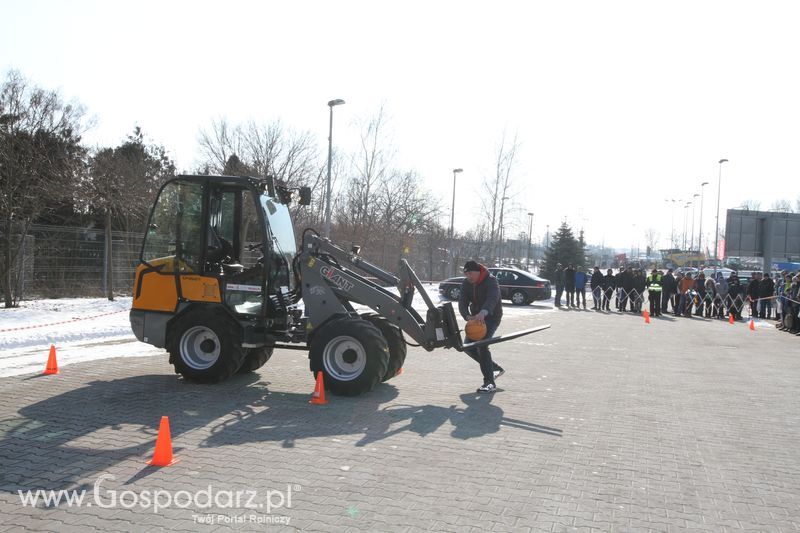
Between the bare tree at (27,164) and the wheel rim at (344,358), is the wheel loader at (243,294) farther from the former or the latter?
the bare tree at (27,164)

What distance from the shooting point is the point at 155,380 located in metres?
9.02

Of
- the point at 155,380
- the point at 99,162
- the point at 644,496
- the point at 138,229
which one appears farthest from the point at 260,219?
the point at 138,229

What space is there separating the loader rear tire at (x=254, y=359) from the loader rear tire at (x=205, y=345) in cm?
69

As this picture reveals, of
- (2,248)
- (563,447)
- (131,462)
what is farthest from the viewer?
(2,248)

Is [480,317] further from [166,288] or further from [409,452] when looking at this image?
[166,288]

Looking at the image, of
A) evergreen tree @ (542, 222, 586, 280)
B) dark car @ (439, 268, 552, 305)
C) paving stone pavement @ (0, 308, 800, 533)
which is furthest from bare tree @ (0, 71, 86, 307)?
evergreen tree @ (542, 222, 586, 280)

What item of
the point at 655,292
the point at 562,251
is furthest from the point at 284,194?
the point at 562,251

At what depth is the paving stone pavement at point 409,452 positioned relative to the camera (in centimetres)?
457

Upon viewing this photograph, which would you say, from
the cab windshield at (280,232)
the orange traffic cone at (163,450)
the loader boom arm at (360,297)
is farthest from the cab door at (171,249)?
the orange traffic cone at (163,450)

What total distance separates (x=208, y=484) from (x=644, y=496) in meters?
3.53

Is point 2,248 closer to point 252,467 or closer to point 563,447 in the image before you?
point 252,467

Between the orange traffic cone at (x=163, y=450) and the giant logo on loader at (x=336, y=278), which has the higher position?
the giant logo on loader at (x=336, y=278)

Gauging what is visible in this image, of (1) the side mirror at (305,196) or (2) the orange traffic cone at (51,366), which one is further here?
(1) the side mirror at (305,196)

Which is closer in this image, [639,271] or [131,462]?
[131,462]
